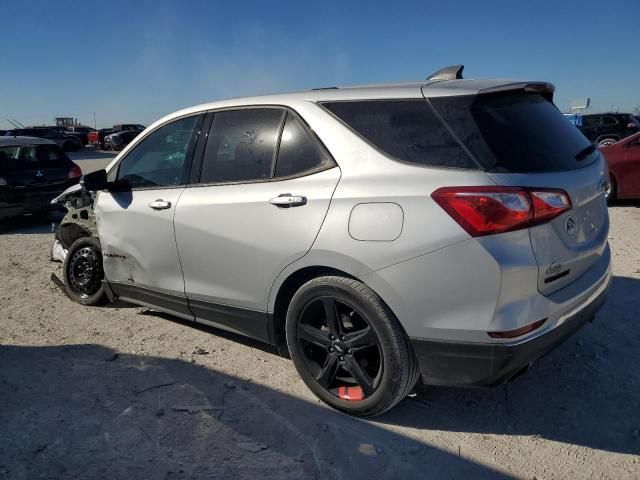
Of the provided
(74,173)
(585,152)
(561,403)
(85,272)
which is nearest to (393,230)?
(585,152)

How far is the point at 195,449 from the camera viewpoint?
271cm

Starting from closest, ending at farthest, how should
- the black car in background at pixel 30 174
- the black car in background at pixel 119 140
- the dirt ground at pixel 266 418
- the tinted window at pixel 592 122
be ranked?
the dirt ground at pixel 266 418
the black car in background at pixel 30 174
the black car in background at pixel 119 140
the tinted window at pixel 592 122

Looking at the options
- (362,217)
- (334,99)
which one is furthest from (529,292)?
(334,99)

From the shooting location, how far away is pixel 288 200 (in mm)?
2936

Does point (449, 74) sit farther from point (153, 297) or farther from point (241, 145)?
point (153, 297)

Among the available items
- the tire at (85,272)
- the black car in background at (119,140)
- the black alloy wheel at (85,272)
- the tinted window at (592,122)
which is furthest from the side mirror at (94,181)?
the tinted window at (592,122)

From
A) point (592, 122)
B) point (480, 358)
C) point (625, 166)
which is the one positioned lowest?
point (480, 358)

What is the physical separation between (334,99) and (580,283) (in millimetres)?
1617

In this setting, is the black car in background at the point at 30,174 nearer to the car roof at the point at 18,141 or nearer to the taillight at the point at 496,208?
the car roof at the point at 18,141

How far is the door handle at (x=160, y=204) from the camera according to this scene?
3660 millimetres

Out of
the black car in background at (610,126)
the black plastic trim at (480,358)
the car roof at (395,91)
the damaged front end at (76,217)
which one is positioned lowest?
the black plastic trim at (480,358)

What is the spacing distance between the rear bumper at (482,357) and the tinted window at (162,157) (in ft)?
6.87

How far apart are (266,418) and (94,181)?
7.63 ft

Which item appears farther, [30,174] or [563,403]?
[30,174]
